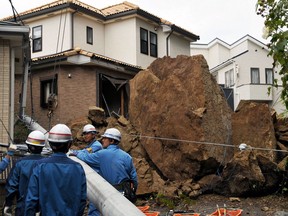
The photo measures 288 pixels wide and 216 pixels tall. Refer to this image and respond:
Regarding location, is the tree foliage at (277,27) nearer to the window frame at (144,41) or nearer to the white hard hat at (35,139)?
the white hard hat at (35,139)

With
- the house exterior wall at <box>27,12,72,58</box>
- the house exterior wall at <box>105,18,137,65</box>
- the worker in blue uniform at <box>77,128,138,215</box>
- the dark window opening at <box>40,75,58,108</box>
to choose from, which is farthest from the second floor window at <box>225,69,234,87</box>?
the worker in blue uniform at <box>77,128,138,215</box>

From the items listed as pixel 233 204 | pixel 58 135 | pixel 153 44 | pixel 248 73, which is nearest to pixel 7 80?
pixel 233 204

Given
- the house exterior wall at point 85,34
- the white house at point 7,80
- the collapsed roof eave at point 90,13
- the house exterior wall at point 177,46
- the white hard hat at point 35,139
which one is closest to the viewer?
the white hard hat at point 35,139

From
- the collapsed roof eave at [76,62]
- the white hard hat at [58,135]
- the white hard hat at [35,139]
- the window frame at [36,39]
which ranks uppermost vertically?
the window frame at [36,39]

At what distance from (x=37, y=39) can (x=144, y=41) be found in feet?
18.7

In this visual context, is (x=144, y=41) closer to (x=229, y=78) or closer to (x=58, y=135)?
(x=229, y=78)

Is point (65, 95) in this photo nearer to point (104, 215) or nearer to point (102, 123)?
point (102, 123)

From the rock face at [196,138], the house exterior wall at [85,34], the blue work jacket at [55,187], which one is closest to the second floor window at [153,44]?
the house exterior wall at [85,34]

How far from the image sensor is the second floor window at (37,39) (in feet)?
69.2

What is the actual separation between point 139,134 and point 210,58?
28.6 metres

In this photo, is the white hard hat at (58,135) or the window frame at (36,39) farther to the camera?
the window frame at (36,39)

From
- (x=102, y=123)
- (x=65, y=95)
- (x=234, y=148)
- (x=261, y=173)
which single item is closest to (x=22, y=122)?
(x=102, y=123)

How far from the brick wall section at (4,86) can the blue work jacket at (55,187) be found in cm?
707

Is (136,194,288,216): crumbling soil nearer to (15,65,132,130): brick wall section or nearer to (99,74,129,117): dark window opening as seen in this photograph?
(15,65,132,130): brick wall section
